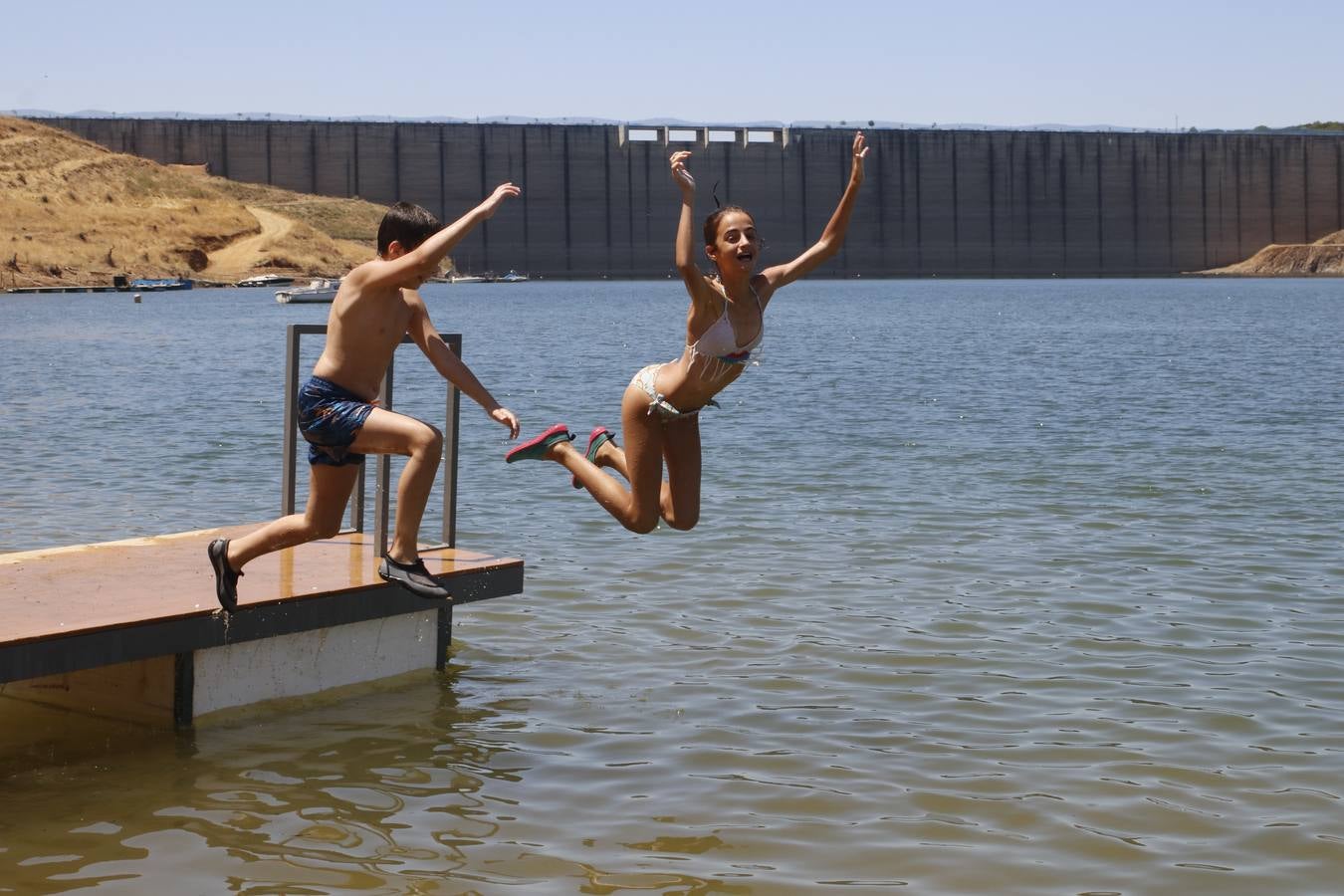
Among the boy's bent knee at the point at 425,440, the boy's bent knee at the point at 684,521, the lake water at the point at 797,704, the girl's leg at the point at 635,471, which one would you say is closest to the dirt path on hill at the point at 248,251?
the lake water at the point at 797,704

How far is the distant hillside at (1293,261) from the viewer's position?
127 metres

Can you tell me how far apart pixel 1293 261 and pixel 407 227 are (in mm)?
132362

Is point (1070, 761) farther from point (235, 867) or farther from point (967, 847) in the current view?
point (235, 867)

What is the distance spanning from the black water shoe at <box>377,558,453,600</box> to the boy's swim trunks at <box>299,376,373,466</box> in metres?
0.50

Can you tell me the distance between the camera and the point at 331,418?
6.34 meters

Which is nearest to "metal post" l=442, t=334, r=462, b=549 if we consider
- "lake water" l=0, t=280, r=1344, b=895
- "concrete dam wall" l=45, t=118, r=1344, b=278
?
"lake water" l=0, t=280, r=1344, b=895

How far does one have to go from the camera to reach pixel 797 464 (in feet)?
62.0

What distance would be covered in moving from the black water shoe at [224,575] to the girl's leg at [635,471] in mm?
1565

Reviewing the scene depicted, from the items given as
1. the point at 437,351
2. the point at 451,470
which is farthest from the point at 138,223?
the point at 437,351

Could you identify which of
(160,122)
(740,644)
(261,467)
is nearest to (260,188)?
(160,122)

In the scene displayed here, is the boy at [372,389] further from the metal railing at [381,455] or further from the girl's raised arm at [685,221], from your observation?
the metal railing at [381,455]

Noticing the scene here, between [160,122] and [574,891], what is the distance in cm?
12082

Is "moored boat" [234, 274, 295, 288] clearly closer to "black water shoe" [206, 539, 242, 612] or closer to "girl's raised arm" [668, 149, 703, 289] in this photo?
"black water shoe" [206, 539, 242, 612]

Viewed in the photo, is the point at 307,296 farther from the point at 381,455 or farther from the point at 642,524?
the point at 642,524
